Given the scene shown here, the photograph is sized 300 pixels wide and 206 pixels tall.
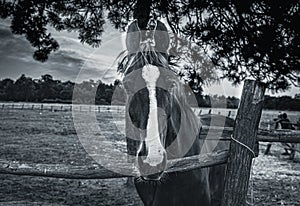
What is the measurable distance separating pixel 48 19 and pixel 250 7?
396cm

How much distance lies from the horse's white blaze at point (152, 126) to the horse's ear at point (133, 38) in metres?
0.43

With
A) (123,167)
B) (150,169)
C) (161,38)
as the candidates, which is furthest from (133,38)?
(150,169)

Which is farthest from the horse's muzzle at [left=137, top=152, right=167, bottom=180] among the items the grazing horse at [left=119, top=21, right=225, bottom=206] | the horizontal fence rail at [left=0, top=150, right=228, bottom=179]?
the horizontal fence rail at [left=0, top=150, right=228, bottom=179]

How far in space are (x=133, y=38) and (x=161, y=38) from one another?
0.24 m

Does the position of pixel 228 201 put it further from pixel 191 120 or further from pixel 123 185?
pixel 123 185

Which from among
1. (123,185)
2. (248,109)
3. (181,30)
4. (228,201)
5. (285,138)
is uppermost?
(181,30)

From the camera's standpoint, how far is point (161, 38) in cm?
288

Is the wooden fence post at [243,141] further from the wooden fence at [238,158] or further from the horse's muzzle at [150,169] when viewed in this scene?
the horse's muzzle at [150,169]

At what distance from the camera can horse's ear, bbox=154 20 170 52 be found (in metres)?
2.85

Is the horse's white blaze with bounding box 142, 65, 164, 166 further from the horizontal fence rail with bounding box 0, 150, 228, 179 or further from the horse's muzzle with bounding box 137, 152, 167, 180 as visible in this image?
the horizontal fence rail with bounding box 0, 150, 228, 179

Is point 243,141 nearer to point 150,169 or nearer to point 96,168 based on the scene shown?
point 150,169

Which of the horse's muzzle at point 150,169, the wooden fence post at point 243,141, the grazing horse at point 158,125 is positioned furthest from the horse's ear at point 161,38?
the horse's muzzle at point 150,169

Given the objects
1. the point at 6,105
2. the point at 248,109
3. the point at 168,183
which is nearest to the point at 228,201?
the point at 168,183

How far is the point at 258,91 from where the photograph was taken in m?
2.42
